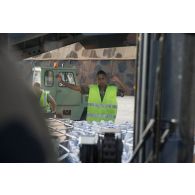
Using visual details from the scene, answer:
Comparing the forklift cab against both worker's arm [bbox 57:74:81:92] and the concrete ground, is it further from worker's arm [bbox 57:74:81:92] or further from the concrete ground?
the concrete ground

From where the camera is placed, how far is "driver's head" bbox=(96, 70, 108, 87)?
2.82 m

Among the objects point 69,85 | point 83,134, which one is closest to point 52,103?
→ point 83,134

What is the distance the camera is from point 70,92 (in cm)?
305

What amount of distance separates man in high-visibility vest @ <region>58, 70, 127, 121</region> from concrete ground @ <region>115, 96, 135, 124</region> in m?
0.05

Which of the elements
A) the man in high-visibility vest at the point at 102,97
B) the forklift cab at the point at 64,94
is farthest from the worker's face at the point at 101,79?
the forklift cab at the point at 64,94

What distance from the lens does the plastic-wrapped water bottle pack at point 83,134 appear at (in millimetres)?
2324

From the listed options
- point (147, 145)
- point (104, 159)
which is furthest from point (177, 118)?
point (104, 159)

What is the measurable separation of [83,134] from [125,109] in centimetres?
32

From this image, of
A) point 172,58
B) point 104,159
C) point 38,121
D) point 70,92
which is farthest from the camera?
point 70,92

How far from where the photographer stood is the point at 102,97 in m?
2.88
